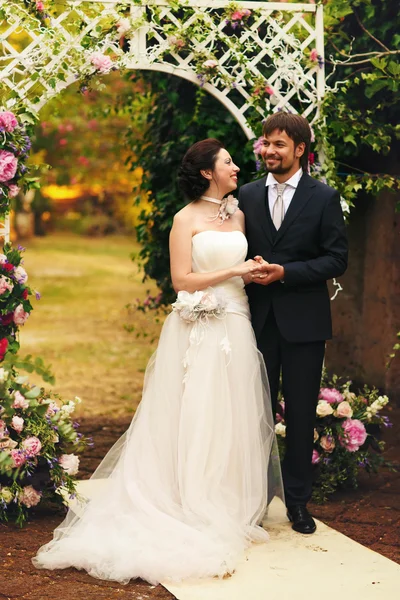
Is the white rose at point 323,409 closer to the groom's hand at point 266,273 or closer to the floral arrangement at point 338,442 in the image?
the floral arrangement at point 338,442

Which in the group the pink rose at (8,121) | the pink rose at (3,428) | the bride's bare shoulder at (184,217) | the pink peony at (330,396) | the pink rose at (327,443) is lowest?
the pink rose at (327,443)

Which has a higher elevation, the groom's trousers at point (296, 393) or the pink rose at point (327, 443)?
the groom's trousers at point (296, 393)

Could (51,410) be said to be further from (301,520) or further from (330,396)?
(330,396)

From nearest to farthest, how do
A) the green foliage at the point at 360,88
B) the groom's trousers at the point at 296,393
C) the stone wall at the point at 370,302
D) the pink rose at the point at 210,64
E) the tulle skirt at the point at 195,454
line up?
the tulle skirt at the point at 195,454, the groom's trousers at the point at 296,393, the pink rose at the point at 210,64, the green foliage at the point at 360,88, the stone wall at the point at 370,302

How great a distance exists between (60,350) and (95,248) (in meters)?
11.5

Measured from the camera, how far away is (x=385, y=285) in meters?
6.56

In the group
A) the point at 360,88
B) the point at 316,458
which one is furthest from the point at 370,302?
the point at 316,458

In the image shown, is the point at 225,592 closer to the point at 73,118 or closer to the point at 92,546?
the point at 92,546

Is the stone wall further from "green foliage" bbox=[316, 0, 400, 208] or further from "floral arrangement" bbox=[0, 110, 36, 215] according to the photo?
"floral arrangement" bbox=[0, 110, 36, 215]

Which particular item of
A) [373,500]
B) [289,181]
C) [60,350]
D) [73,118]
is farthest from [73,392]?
[73,118]

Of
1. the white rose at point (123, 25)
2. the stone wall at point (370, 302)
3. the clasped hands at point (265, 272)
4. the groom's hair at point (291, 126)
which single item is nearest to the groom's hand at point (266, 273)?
the clasped hands at point (265, 272)

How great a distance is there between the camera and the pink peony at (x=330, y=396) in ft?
16.3

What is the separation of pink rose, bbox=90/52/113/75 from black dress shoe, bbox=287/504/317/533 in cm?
239

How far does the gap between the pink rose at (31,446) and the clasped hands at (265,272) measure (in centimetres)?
131
